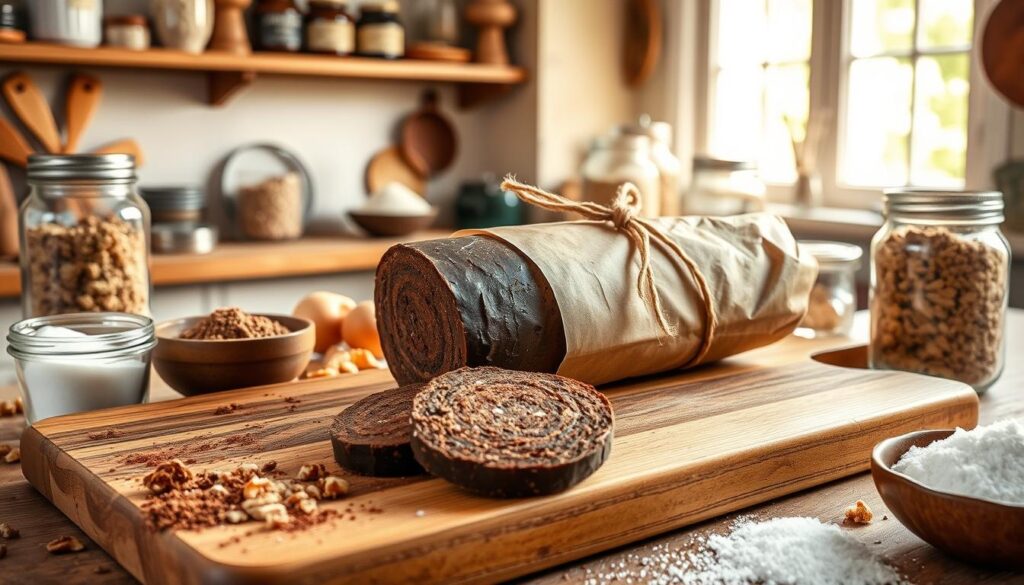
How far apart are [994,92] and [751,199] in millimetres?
584

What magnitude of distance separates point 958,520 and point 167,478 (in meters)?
0.56

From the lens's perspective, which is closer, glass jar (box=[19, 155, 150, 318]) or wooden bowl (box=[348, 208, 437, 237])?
glass jar (box=[19, 155, 150, 318])

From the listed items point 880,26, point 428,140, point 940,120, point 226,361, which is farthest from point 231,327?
point 428,140

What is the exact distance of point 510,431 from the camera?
0.76m

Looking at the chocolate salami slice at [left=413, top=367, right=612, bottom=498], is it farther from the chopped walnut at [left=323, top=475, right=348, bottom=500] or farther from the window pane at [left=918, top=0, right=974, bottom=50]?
the window pane at [left=918, top=0, right=974, bottom=50]

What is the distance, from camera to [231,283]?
260 centimetres

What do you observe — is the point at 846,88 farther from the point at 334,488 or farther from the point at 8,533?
the point at 8,533

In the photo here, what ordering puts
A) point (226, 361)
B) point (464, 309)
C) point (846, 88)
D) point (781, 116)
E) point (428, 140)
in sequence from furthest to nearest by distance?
point (428, 140) → point (781, 116) → point (846, 88) → point (226, 361) → point (464, 309)

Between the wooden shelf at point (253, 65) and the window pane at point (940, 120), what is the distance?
3.82ft

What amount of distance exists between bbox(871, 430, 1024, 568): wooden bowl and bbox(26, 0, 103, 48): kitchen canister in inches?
87.7

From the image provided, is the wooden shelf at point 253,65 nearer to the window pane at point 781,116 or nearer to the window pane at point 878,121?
the window pane at point 781,116

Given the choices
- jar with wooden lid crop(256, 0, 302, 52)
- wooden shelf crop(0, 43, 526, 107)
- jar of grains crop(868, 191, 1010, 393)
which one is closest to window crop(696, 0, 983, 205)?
wooden shelf crop(0, 43, 526, 107)

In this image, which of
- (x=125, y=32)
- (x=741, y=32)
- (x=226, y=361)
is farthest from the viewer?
(x=741, y=32)

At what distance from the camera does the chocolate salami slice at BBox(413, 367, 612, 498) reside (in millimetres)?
719
